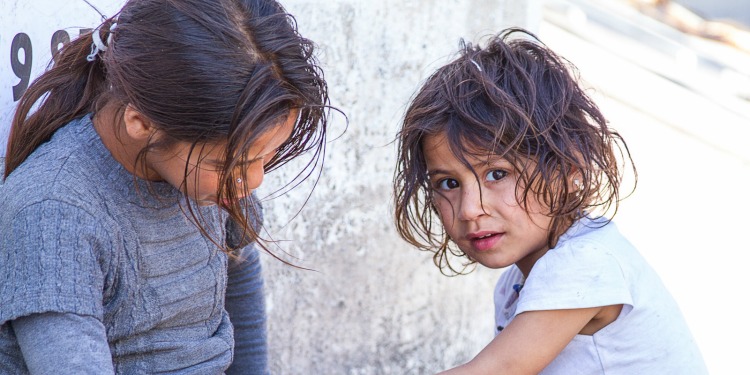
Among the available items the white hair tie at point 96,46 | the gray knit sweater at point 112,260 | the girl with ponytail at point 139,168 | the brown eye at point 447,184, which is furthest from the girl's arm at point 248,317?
the white hair tie at point 96,46

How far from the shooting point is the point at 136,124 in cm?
152

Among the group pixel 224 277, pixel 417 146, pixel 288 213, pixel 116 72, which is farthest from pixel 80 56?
pixel 288 213

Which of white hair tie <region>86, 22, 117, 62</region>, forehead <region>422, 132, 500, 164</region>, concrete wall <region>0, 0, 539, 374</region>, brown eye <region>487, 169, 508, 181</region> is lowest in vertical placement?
concrete wall <region>0, 0, 539, 374</region>

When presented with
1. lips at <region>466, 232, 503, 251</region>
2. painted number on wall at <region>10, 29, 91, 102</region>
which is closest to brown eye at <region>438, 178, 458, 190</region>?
lips at <region>466, 232, 503, 251</region>

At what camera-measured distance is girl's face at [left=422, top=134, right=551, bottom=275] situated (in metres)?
1.93

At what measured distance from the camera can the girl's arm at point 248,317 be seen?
7.13ft

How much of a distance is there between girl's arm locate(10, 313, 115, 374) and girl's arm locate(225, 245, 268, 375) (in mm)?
739

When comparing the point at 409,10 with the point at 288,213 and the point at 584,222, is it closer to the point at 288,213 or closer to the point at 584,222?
the point at 288,213

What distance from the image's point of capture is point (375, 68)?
280 centimetres

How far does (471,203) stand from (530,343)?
303mm

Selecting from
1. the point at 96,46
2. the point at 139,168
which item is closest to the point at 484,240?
the point at 139,168

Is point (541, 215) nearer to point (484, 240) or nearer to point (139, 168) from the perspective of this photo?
point (484, 240)

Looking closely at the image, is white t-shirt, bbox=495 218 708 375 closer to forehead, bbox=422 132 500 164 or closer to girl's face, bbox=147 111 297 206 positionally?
forehead, bbox=422 132 500 164

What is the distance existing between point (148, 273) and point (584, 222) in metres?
0.94
